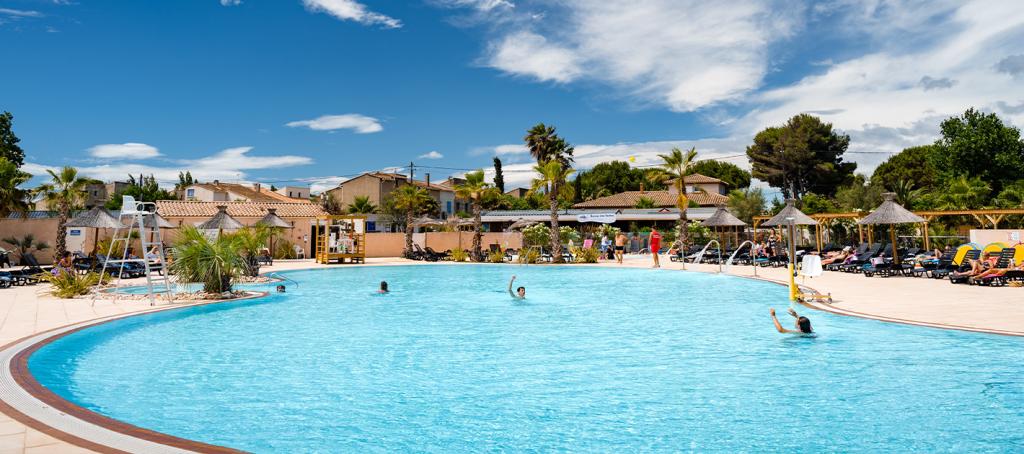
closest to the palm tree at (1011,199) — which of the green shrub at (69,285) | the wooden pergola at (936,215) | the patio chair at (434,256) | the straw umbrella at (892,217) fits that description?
the wooden pergola at (936,215)

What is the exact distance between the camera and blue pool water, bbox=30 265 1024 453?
5.52 metres

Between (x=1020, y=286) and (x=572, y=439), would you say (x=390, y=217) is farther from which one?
(x=572, y=439)

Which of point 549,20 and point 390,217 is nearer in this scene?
point 549,20

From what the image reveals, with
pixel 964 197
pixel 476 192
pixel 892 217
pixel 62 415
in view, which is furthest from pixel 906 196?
pixel 62 415

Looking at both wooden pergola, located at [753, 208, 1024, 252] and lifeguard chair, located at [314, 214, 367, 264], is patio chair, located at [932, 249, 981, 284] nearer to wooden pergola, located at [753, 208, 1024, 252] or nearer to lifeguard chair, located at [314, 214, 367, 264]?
wooden pergola, located at [753, 208, 1024, 252]

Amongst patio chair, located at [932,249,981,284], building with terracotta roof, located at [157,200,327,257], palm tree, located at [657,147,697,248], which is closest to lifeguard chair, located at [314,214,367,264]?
building with terracotta roof, located at [157,200,327,257]

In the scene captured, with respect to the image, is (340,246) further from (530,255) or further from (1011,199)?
(1011,199)

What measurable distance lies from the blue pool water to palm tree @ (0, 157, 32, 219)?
18569 mm

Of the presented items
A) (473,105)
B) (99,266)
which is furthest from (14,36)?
(473,105)

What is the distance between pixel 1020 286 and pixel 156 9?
2873cm

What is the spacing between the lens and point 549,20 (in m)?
24.4

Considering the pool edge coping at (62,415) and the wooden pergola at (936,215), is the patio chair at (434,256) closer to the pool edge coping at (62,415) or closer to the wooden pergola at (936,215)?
the wooden pergola at (936,215)

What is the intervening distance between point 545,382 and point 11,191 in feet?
91.5

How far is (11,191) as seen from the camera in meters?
24.5
